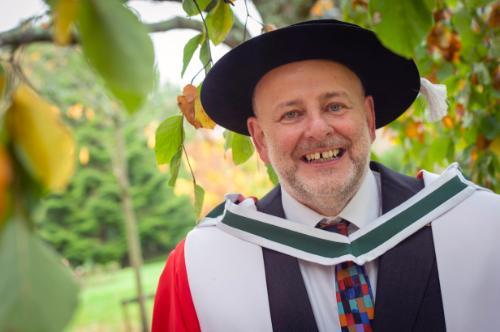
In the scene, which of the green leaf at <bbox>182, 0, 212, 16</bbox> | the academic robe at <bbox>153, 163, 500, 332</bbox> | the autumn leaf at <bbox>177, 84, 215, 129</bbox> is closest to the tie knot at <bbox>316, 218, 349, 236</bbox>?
the academic robe at <bbox>153, 163, 500, 332</bbox>

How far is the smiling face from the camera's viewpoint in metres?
1.74

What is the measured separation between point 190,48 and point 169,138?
0.27 meters

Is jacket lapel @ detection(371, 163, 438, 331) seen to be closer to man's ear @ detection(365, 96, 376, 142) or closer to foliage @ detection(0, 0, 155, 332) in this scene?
man's ear @ detection(365, 96, 376, 142)

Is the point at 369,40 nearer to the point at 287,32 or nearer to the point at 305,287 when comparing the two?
the point at 287,32

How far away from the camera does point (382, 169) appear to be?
1964 millimetres

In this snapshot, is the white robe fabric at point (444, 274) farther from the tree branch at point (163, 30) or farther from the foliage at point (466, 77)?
the tree branch at point (163, 30)

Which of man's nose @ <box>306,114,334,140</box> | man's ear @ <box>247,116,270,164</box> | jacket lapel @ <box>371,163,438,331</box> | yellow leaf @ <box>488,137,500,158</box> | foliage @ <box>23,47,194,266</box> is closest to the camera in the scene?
jacket lapel @ <box>371,163,438,331</box>

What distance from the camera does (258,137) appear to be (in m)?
2.02

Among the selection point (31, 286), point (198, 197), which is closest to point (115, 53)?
point (31, 286)

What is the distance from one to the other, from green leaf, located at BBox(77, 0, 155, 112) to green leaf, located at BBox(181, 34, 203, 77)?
0.95 metres

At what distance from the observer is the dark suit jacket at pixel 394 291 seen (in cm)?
150

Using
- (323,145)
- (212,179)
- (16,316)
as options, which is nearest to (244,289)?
(323,145)

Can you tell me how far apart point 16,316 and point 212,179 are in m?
11.6

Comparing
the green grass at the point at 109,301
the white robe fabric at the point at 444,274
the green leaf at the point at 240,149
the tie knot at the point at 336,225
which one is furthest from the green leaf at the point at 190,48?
the green grass at the point at 109,301
